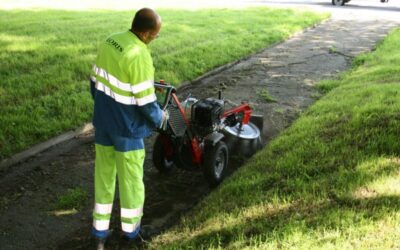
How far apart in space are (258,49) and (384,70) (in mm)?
4250

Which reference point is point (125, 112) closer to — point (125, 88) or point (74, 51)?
point (125, 88)

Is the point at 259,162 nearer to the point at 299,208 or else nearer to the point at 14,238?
the point at 299,208

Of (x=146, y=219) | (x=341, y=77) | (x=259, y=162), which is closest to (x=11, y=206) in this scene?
(x=146, y=219)

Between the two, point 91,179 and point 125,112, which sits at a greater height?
point 125,112

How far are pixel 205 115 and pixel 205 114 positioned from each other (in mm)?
10

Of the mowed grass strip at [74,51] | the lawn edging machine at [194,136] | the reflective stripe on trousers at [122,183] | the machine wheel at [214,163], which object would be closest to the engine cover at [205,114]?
the lawn edging machine at [194,136]

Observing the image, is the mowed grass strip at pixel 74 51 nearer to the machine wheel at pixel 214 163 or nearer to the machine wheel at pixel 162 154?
the machine wheel at pixel 162 154

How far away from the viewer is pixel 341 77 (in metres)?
9.97

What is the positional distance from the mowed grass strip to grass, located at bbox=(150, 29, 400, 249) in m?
3.01

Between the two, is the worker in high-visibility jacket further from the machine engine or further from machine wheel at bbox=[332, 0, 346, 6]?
machine wheel at bbox=[332, 0, 346, 6]

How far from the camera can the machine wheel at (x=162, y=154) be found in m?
5.24

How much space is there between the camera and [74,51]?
10.1 m

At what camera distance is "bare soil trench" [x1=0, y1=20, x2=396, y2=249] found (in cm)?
432

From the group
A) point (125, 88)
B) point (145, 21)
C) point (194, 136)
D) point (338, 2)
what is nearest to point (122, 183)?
point (125, 88)
